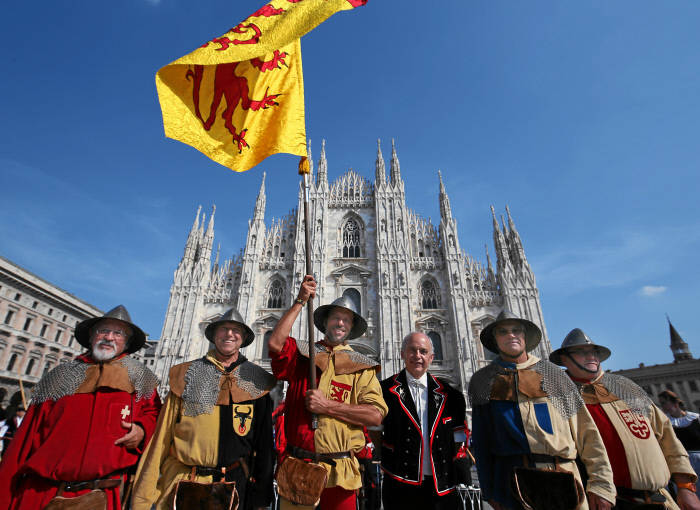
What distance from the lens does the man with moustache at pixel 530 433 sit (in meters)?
2.52

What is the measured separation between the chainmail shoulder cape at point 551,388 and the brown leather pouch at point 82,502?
10.2ft

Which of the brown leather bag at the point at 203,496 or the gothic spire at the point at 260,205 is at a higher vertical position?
the gothic spire at the point at 260,205

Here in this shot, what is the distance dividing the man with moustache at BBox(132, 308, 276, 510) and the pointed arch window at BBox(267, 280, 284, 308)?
20.3 meters

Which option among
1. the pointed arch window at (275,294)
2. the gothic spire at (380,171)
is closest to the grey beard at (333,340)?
the pointed arch window at (275,294)

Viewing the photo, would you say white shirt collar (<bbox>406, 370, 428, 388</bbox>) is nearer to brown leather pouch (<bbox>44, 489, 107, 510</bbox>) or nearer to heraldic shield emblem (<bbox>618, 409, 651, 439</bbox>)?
heraldic shield emblem (<bbox>618, 409, 651, 439</bbox>)

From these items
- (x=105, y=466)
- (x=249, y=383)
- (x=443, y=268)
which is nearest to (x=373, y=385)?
Result: (x=249, y=383)

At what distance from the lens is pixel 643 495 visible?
2842mm

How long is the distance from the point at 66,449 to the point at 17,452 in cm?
39

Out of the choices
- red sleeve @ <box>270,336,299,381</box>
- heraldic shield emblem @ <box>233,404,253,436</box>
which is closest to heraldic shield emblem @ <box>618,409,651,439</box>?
red sleeve @ <box>270,336,299,381</box>

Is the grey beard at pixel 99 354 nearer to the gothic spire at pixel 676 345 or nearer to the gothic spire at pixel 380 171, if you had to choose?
the gothic spire at pixel 380 171

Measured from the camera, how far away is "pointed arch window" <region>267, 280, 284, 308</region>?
2320 centimetres

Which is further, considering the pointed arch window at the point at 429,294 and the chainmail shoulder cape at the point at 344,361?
the pointed arch window at the point at 429,294

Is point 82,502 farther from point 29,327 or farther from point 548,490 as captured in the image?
point 29,327

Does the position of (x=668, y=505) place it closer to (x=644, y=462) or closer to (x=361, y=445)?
(x=644, y=462)
